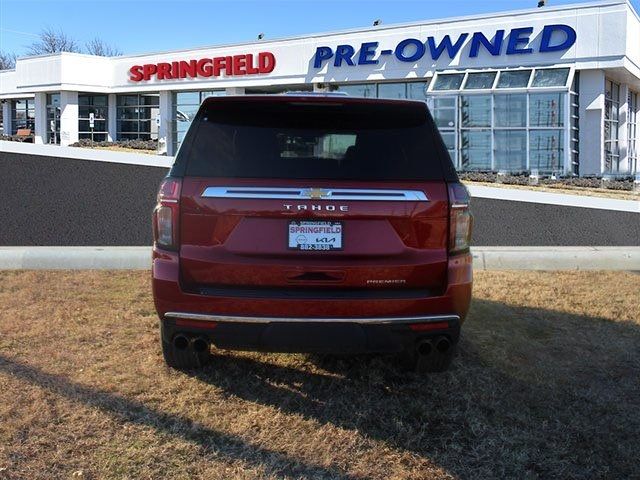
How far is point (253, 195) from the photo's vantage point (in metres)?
3.49

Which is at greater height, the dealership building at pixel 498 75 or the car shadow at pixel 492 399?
the dealership building at pixel 498 75

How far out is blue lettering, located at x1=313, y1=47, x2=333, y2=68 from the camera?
24.6m

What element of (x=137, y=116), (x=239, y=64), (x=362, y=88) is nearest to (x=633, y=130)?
(x=362, y=88)

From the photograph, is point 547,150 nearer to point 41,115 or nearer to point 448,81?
point 448,81

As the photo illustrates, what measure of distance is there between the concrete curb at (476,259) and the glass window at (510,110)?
12476 mm

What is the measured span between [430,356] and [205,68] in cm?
2612

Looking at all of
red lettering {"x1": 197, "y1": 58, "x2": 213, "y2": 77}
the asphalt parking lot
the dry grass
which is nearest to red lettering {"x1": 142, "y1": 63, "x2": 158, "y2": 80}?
red lettering {"x1": 197, "y1": 58, "x2": 213, "y2": 77}

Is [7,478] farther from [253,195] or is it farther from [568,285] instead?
[568,285]

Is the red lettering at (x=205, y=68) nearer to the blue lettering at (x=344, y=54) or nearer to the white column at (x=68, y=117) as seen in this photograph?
the blue lettering at (x=344, y=54)

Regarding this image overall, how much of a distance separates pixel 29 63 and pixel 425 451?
39279mm

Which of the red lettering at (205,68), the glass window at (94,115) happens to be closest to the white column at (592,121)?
the red lettering at (205,68)

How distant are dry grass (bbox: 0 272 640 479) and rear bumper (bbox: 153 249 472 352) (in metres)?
0.51

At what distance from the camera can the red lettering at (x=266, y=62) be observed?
26.2 m

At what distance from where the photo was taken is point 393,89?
24000mm
